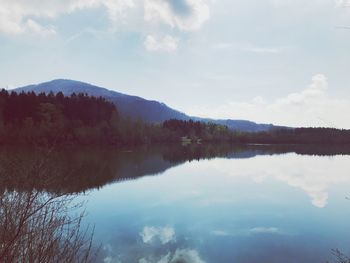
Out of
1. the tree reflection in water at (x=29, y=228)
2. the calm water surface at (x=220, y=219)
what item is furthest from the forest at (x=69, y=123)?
the tree reflection in water at (x=29, y=228)

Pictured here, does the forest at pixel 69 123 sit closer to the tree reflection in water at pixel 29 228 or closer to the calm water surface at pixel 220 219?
the calm water surface at pixel 220 219

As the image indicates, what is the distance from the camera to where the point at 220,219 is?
23.0 m

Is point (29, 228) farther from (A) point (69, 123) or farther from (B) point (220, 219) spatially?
(A) point (69, 123)

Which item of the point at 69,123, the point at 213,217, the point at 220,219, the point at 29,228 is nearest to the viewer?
the point at 29,228

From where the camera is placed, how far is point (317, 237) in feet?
60.7

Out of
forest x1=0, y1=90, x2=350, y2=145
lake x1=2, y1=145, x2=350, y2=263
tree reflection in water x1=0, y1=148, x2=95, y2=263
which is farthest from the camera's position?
forest x1=0, y1=90, x2=350, y2=145

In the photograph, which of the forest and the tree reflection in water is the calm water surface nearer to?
the tree reflection in water

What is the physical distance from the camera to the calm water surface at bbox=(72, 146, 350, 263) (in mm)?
15766

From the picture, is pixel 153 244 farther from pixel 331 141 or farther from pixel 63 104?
pixel 331 141

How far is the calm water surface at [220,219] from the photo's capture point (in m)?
15.8

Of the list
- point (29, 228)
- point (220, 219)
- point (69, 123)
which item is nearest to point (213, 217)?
point (220, 219)

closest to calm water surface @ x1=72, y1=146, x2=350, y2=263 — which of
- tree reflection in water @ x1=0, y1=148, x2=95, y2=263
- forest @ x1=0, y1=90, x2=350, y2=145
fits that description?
tree reflection in water @ x1=0, y1=148, x2=95, y2=263

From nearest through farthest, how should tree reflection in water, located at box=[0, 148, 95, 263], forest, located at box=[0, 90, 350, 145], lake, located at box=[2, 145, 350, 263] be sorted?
1. tree reflection in water, located at box=[0, 148, 95, 263]
2. lake, located at box=[2, 145, 350, 263]
3. forest, located at box=[0, 90, 350, 145]

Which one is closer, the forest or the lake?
the lake
